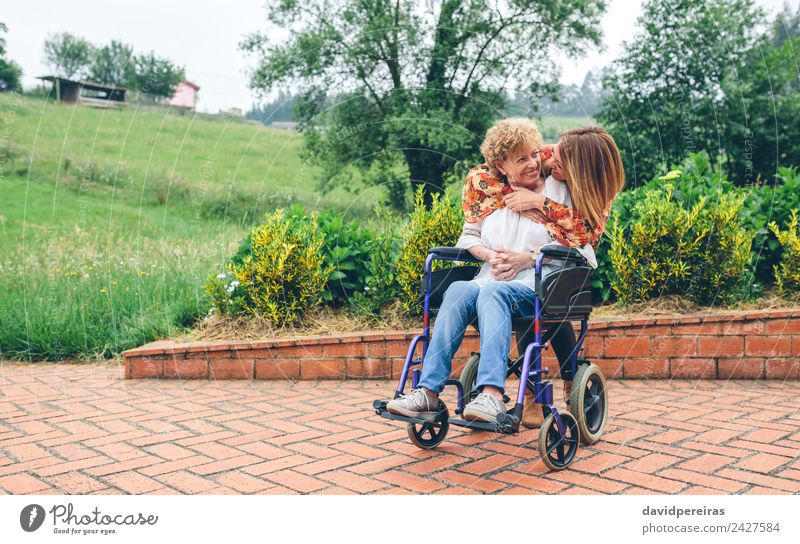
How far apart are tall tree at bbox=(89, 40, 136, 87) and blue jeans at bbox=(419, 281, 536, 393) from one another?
2.63m

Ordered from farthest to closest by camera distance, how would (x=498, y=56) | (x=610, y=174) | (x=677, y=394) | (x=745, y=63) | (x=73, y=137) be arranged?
(x=73, y=137) → (x=498, y=56) → (x=745, y=63) → (x=677, y=394) → (x=610, y=174)

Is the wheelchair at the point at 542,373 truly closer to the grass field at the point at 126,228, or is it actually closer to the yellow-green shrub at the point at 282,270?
the grass field at the point at 126,228

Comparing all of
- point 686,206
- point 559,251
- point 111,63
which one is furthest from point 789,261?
point 111,63

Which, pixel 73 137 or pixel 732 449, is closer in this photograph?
pixel 732 449

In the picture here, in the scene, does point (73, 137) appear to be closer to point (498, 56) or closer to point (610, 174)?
point (498, 56)

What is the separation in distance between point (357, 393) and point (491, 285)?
1365 mm

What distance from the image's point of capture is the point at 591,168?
256cm

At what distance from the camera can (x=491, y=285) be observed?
247cm

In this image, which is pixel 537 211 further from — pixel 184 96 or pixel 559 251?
pixel 184 96

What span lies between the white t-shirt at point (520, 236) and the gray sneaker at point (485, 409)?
1.51 feet

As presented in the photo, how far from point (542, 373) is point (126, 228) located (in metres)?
6.41

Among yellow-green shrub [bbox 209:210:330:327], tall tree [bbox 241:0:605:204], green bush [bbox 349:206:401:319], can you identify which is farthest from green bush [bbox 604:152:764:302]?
tall tree [bbox 241:0:605:204]

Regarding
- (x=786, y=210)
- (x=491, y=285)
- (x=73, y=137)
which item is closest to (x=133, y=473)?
(x=491, y=285)

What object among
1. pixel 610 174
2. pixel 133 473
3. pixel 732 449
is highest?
pixel 610 174
